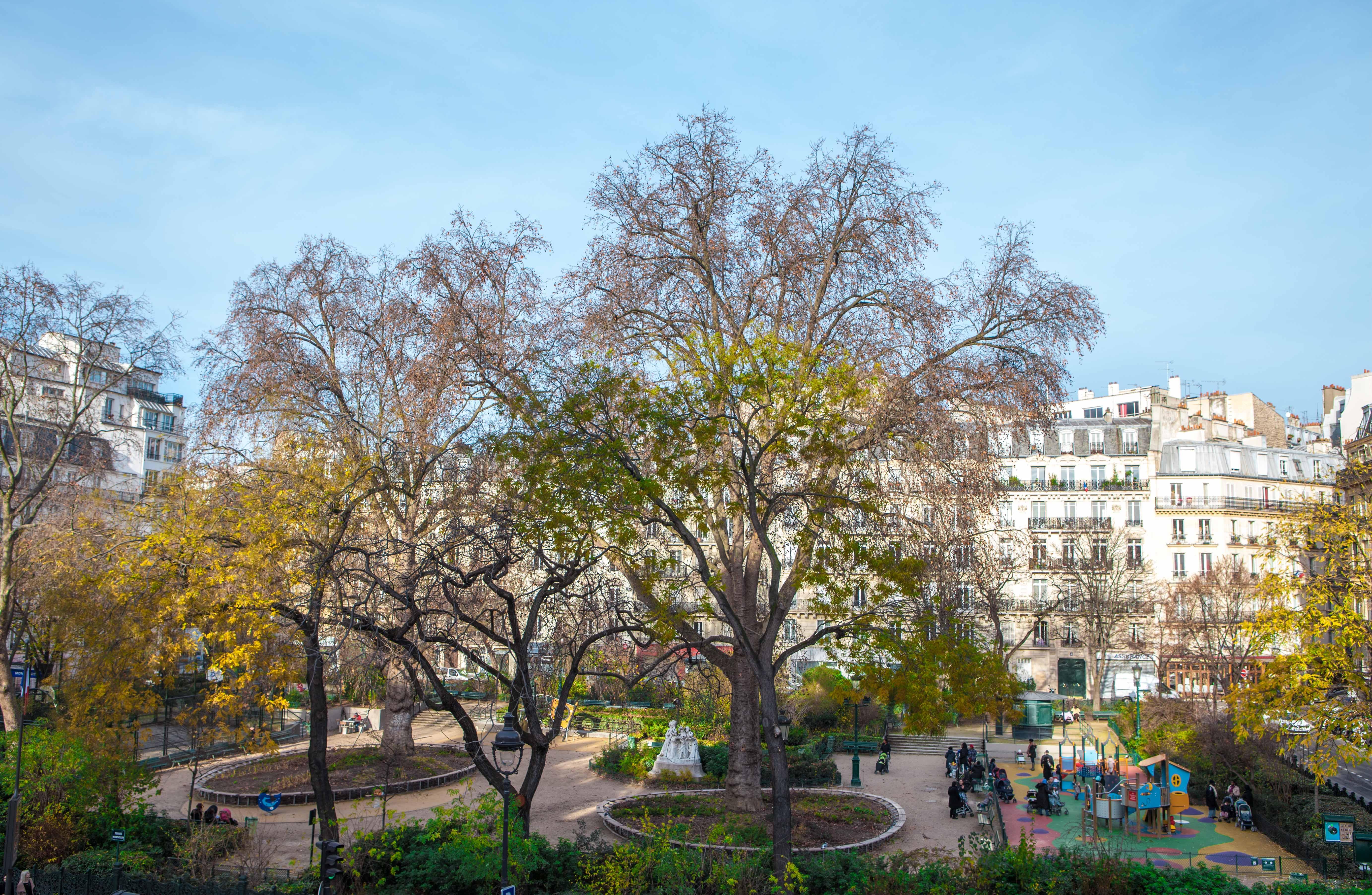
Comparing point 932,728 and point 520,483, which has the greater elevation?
point 520,483

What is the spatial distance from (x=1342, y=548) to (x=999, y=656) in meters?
7.80

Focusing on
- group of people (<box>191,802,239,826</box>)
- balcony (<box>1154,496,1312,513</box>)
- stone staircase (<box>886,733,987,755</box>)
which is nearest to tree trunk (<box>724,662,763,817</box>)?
group of people (<box>191,802,239,826</box>)

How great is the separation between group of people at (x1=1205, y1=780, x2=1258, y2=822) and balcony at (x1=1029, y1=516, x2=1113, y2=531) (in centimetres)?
2535

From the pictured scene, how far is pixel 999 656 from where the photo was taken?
16812 mm

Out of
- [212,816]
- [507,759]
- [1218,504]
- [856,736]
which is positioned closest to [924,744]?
[856,736]

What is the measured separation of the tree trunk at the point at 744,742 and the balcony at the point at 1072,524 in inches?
1309

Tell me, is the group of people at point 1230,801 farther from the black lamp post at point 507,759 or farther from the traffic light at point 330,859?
the traffic light at point 330,859

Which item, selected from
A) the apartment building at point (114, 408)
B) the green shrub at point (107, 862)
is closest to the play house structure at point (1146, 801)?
the green shrub at point (107, 862)

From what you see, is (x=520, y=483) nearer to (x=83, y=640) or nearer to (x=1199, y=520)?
(x=83, y=640)

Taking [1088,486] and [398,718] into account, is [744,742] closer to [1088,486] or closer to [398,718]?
[398,718]

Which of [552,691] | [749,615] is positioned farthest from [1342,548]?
[552,691]

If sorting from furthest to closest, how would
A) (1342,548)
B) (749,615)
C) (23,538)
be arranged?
(23,538), (749,615), (1342,548)

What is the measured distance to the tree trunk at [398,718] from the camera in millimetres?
26734

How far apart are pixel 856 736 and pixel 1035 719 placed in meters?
11.0
